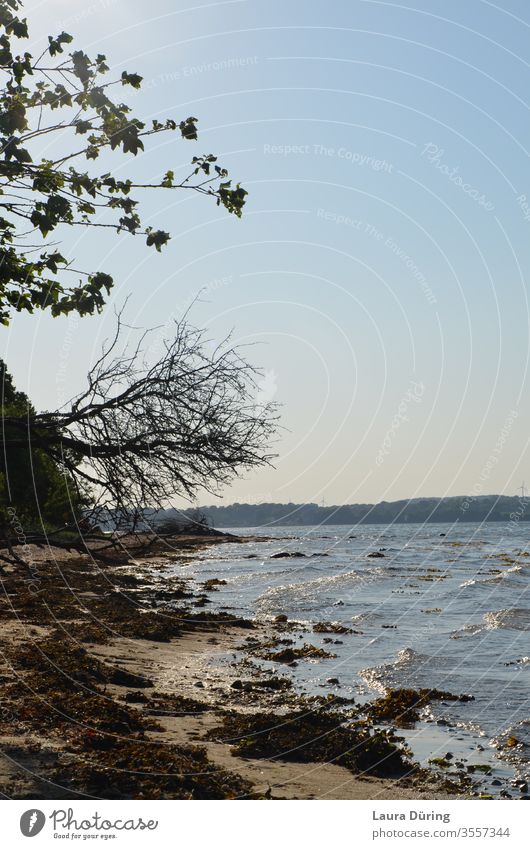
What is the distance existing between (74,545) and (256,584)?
38.4 meters

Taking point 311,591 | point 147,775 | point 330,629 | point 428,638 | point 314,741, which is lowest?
point 428,638

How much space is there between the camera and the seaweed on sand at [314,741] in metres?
11.5

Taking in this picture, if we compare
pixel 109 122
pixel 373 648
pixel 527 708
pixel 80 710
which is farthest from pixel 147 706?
pixel 373 648

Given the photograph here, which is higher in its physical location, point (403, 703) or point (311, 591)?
point (403, 703)

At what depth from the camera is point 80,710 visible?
39.0 feet

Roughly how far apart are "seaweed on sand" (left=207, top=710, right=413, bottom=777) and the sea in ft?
2.72

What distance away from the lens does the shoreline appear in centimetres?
902
